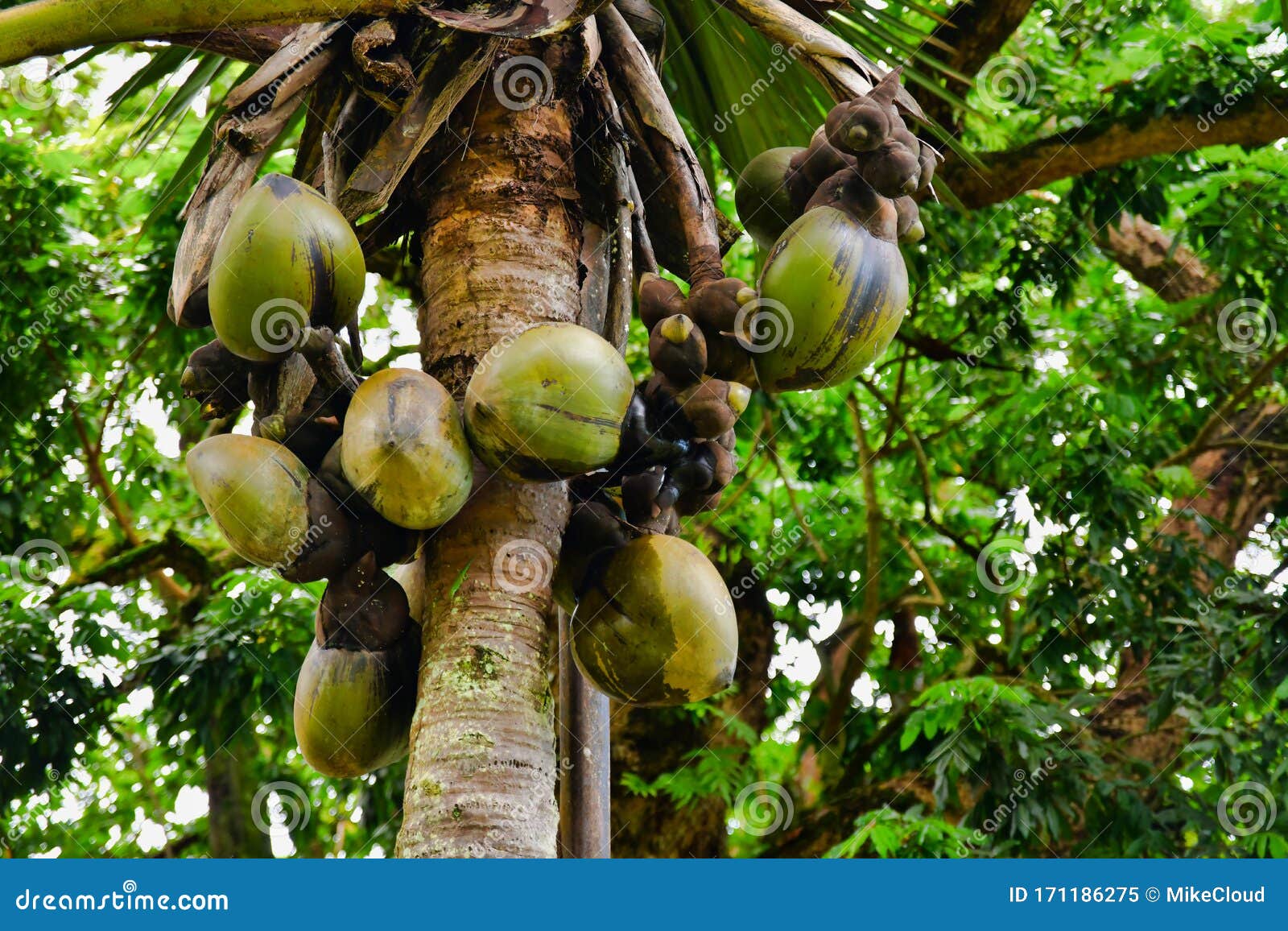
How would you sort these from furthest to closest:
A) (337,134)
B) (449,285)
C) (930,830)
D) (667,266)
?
(930,830), (667,266), (337,134), (449,285)

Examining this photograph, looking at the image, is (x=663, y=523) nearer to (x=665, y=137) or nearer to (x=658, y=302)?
(x=658, y=302)

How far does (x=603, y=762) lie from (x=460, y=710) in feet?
1.36

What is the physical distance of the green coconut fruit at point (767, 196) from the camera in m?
1.77

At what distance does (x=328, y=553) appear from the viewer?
150 cm

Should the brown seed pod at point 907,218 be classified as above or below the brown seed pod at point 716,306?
above

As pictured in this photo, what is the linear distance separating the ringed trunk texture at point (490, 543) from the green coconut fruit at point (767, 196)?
9.7 inches

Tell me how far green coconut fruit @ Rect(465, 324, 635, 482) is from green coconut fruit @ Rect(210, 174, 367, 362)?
0.20m

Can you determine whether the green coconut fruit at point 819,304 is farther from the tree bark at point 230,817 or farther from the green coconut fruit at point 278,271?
the tree bark at point 230,817

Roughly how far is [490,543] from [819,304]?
44cm

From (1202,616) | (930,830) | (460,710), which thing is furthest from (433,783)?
(1202,616)

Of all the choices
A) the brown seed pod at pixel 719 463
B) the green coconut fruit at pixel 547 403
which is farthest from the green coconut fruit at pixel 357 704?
the brown seed pod at pixel 719 463

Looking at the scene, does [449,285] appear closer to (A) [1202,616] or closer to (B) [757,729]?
(A) [1202,616]

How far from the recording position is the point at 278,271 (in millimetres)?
1483

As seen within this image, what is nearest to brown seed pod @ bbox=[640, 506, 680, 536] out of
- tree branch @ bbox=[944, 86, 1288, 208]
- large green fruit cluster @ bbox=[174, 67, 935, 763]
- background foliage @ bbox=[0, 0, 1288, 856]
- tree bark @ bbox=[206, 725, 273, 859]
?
large green fruit cluster @ bbox=[174, 67, 935, 763]
